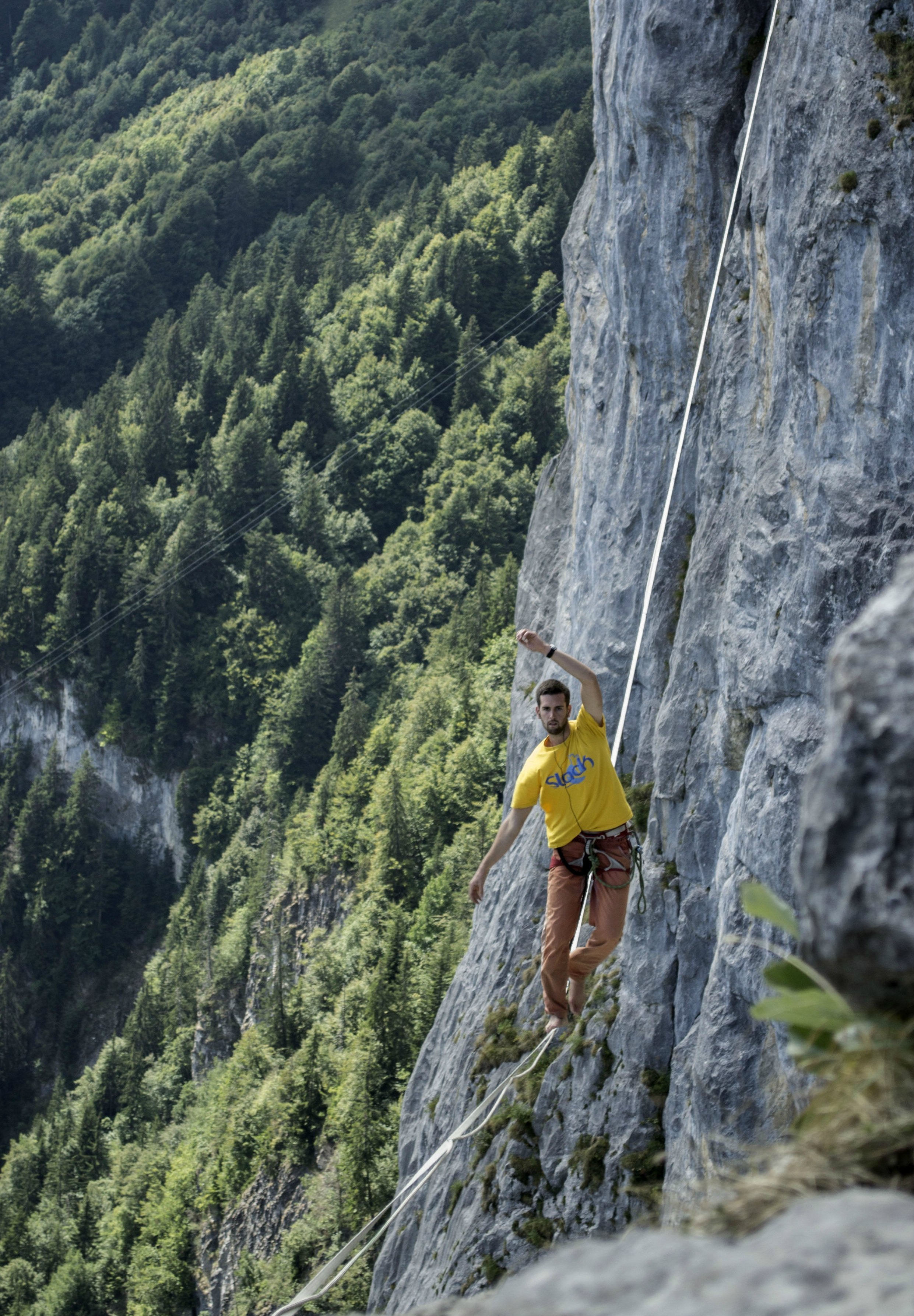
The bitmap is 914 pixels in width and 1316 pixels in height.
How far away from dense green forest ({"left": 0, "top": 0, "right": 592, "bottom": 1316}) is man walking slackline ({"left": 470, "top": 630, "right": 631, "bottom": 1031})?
74.3ft

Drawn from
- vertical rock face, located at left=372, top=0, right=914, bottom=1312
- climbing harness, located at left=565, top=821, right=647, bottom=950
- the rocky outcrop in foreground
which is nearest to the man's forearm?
vertical rock face, located at left=372, top=0, right=914, bottom=1312

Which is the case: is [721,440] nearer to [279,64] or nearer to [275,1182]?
[275,1182]

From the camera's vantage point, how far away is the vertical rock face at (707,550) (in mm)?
7176

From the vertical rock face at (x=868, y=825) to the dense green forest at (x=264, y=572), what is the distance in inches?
1111

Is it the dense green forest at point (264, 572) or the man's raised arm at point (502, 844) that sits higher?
the dense green forest at point (264, 572)

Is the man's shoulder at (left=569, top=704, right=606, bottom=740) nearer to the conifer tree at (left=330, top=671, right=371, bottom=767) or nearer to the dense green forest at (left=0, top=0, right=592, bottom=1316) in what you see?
the dense green forest at (left=0, top=0, right=592, bottom=1316)

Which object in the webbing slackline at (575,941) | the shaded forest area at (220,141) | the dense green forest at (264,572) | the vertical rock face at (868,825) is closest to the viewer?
the vertical rock face at (868,825)

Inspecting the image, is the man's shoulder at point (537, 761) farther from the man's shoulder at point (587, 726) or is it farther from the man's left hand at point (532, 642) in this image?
the man's left hand at point (532, 642)

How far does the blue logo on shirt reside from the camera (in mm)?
8133

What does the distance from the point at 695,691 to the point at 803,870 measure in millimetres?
6712

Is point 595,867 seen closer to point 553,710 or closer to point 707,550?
point 553,710

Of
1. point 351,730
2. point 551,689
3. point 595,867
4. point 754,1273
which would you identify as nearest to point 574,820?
point 595,867

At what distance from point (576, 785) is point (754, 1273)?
228 inches

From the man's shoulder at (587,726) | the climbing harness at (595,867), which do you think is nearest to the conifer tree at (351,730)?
the climbing harness at (595,867)
